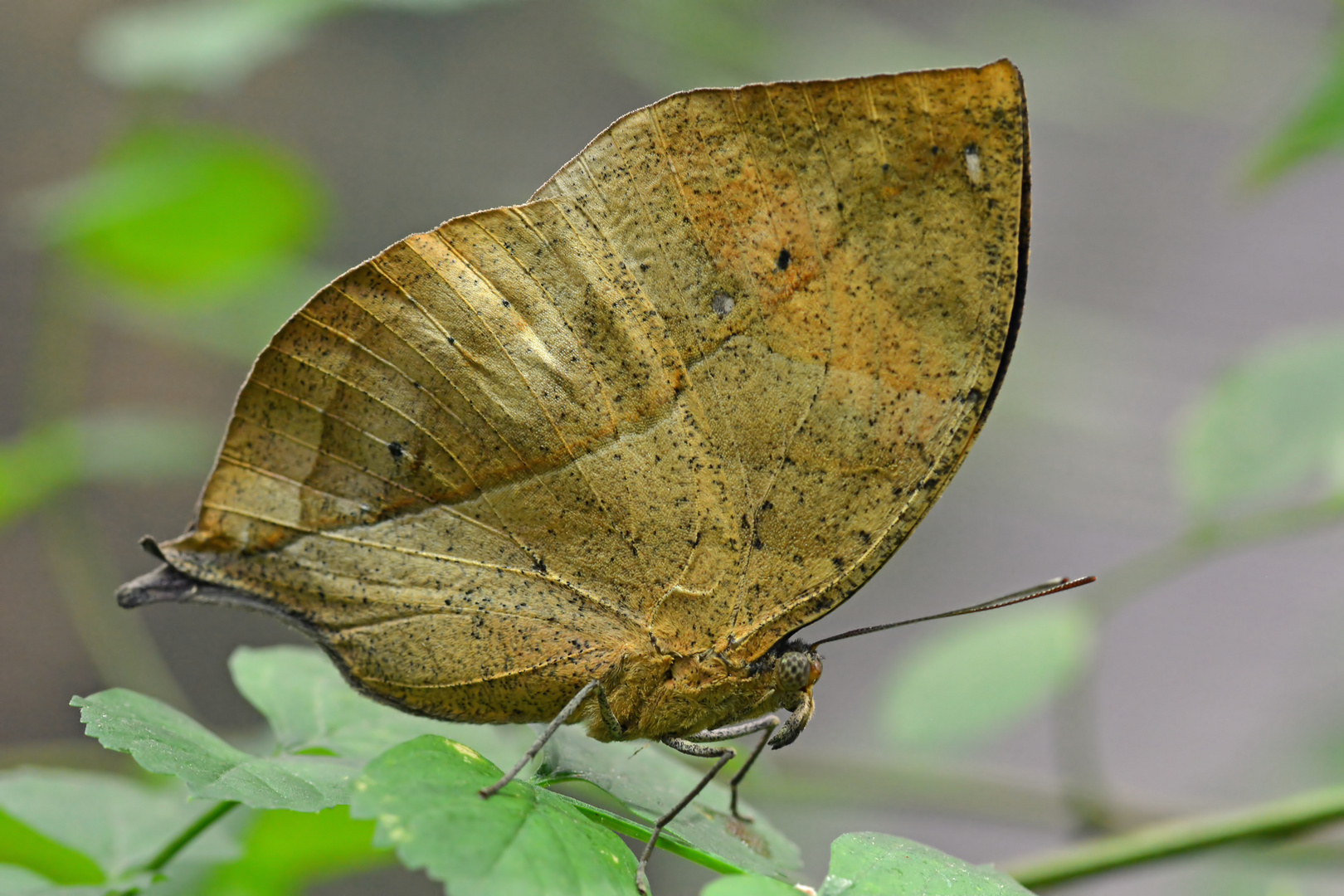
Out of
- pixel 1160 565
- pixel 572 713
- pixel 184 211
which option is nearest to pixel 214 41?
pixel 184 211

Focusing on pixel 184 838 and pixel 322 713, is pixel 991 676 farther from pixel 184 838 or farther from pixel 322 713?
pixel 184 838

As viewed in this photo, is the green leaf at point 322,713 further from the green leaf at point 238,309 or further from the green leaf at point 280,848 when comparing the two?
the green leaf at point 238,309

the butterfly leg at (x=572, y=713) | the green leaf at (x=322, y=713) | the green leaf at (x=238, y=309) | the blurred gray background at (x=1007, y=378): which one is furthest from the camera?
the blurred gray background at (x=1007, y=378)

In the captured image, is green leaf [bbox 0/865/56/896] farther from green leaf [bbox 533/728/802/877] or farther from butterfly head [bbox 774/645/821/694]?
butterfly head [bbox 774/645/821/694]

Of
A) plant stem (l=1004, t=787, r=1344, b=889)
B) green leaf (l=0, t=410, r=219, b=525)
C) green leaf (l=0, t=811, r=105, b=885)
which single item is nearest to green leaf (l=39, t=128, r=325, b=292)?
green leaf (l=0, t=410, r=219, b=525)

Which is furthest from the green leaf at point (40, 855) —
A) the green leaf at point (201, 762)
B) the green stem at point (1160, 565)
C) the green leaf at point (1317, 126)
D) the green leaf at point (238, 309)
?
the green leaf at point (1317, 126)
